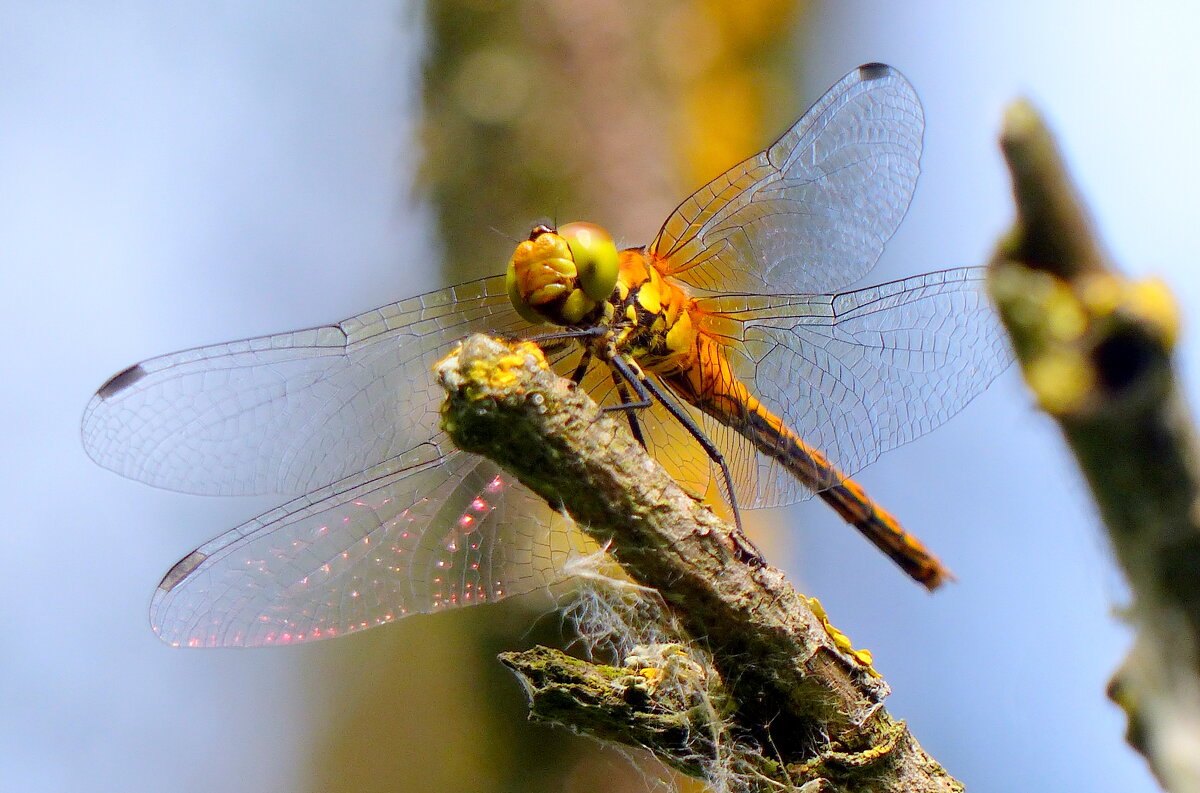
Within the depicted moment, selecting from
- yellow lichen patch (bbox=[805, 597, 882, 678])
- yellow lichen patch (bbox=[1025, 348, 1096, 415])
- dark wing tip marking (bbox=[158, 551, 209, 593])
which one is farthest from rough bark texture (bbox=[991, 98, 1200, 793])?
dark wing tip marking (bbox=[158, 551, 209, 593])

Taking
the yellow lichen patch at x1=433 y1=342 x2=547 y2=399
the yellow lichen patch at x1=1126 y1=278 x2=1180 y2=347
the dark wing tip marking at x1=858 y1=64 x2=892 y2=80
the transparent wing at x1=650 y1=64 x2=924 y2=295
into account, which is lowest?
the yellow lichen patch at x1=1126 y1=278 x2=1180 y2=347

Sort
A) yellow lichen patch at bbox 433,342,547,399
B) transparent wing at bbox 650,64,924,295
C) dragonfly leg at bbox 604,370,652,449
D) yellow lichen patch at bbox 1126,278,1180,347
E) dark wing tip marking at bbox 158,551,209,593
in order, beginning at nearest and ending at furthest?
yellow lichen patch at bbox 1126,278,1180,347
yellow lichen patch at bbox 433,342,547,399
dark wing tip marking at bbox 158,551,209,593
dragonfly leg at bbox 604,370,652,449
transparent wing at bbox 650,64,924,295

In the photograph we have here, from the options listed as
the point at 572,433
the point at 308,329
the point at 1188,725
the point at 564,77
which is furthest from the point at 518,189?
the point at 1188,725

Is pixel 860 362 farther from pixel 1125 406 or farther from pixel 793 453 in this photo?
pixel 1125 406

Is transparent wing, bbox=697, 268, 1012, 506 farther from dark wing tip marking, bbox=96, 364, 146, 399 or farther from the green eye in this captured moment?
dark wing tip marking, bbox=96, 364, 146, 399

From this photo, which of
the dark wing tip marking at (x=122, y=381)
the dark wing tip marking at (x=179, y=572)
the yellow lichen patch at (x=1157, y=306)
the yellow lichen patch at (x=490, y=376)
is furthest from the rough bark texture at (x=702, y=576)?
the dark wing tip marking at (x=122, y=381)

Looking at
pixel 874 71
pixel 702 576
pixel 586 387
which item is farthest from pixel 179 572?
pixel 874 71

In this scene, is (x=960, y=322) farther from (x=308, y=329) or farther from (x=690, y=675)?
(x=308, y=329)
